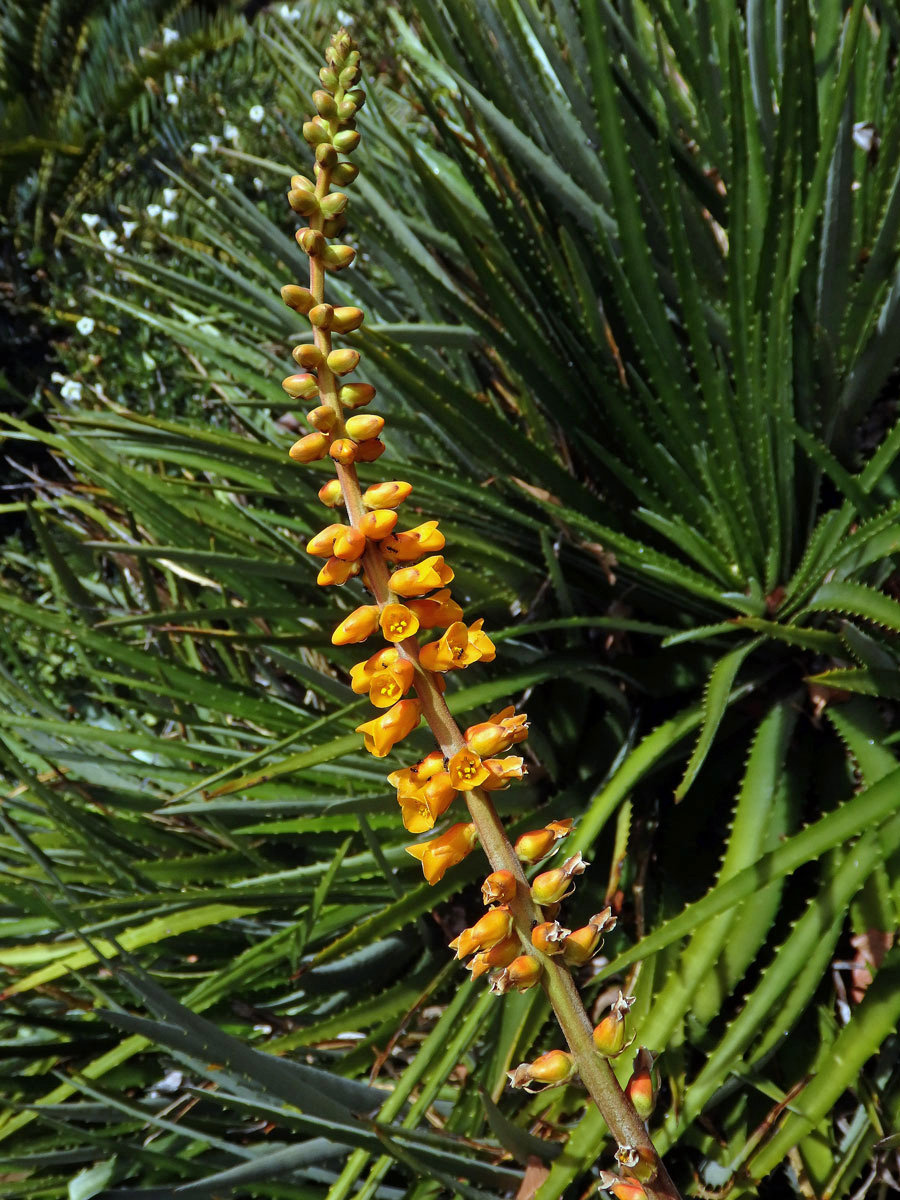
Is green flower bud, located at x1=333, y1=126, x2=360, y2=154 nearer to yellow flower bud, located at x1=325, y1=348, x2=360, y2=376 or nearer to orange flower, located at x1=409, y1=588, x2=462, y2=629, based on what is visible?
yellow flower bud, located at x1=325, y1=348, x2=360, y2=376

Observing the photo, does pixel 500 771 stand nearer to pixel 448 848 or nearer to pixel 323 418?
pixel 448 848

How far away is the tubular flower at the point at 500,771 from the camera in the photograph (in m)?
0.74

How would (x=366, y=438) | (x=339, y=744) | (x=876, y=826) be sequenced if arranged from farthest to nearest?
(x=339, y=744) < (x=876, y=826) < (x=366, y=438)

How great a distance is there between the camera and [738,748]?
1.79 metres

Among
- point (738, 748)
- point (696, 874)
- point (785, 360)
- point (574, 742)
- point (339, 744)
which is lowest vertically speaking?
point (696, 874)

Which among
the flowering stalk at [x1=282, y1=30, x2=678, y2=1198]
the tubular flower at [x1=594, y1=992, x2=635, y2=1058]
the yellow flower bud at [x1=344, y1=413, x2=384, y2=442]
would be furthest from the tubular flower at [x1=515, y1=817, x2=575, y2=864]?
the yellow flower bud at [x1=344, y1=413, x2=384, y2=442]

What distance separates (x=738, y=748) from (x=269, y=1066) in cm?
98

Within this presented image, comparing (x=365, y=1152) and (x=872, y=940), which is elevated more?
(x=365, y=1152)

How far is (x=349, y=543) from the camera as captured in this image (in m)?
0.75

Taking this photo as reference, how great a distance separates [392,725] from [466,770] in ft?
0.32

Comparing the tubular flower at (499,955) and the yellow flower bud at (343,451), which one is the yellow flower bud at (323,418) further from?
the tubular flower at (499,955)

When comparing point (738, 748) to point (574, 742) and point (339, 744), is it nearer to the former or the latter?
point (574, 742)

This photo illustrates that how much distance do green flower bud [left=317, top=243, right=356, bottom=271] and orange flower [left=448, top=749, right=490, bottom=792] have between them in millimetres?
410

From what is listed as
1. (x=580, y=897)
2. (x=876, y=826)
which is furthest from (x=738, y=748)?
(x=876, y=826)
